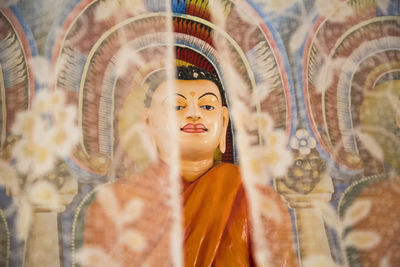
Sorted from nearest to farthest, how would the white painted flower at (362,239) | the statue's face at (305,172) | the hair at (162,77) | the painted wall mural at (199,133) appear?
the painted wall mural at (199,133) < the white painted flower at (362,239) < the statue's face at (305,172) < the hair at (162,77)

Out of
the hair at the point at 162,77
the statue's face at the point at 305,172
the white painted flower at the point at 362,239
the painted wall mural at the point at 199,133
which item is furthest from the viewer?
the hair at the point at 162,77

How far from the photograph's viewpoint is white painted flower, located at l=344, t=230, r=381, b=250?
135 inches

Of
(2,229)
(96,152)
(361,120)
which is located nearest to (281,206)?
(361,120)

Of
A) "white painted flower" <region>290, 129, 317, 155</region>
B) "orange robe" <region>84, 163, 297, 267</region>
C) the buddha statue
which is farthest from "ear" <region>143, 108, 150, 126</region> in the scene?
"white painted flower" <region>290, 129, 317, 155</region>

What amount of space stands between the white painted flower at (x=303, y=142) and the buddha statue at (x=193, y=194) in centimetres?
46

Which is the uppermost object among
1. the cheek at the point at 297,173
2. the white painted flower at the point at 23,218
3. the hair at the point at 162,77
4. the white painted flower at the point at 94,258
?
→ the hair at the point at 162,77

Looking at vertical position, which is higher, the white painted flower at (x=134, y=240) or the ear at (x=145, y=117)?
the ear at (x=145, y=117)

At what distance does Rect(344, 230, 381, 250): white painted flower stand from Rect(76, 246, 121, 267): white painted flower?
194cm

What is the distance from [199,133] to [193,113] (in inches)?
7.3

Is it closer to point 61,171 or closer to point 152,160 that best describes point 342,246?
point 152,160

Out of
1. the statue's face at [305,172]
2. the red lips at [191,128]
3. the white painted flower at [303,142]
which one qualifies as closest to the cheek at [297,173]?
the statue's face at [305,172]

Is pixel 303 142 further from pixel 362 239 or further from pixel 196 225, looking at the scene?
pixel 196 225

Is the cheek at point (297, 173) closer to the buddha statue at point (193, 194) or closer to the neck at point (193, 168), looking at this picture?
the buddha statue at point (193, 194)

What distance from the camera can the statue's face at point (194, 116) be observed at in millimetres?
3574
